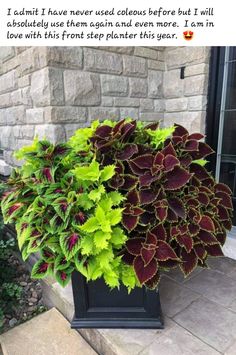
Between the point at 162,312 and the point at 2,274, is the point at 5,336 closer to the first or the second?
the point at 2,274

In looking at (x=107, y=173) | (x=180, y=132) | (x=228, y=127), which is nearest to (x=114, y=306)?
(x=107, y=173)

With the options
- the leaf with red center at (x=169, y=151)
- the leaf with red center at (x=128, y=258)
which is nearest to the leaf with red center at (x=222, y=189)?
→ the leaf with red center at (x=169, y=151)

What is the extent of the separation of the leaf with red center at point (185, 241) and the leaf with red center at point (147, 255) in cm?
13

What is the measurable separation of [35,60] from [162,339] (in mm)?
1688

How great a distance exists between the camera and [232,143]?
1.98 m

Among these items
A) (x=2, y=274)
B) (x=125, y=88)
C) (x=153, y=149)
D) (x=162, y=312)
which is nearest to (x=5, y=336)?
(x=2, y=274)

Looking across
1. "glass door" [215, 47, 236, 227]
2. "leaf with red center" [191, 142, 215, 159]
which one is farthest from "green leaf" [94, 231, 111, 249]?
"glass door" [215, 47, 236, 227]

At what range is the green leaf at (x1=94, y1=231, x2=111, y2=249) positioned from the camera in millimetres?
1012

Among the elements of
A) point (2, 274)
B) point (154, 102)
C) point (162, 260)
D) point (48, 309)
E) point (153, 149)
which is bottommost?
point (48, 309)

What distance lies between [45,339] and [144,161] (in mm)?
1089

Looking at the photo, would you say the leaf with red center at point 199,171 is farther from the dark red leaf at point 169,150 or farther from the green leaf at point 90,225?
the green leaf at point 90,225

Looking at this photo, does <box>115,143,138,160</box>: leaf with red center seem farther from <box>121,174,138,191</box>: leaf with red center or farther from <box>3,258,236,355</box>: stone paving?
<box>3,258,236,355</box>: stone paving

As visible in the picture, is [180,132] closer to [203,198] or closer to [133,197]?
[203,198]

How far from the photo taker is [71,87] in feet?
5.48
